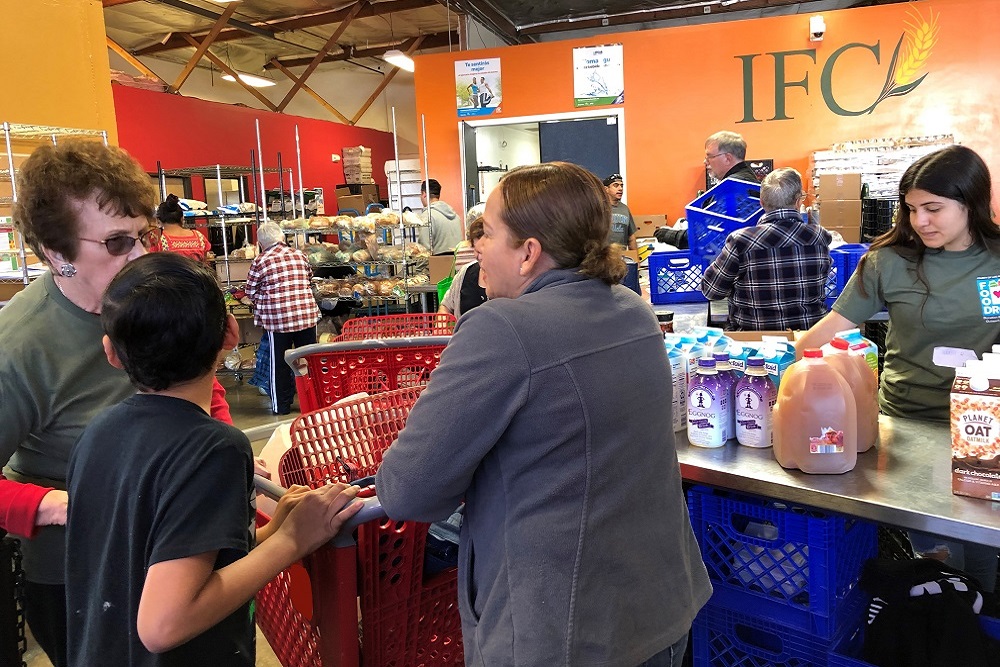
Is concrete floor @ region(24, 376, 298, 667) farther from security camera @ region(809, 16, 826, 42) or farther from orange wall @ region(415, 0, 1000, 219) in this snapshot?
security camera @ region(809, 16, 826, 42)

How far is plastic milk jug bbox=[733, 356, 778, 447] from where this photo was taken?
198cm

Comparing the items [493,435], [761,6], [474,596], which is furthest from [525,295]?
[761,6]

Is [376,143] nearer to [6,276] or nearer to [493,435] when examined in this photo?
[6,276]

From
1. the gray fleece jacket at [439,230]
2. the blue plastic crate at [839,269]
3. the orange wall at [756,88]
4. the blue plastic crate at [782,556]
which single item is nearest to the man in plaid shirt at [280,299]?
the gray fleece jacket at [439,230]

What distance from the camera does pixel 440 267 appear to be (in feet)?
22.8

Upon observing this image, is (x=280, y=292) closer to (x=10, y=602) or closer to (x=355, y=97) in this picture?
(x=10, y=602)

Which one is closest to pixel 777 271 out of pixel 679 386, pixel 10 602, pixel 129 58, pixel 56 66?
pixel 679 386

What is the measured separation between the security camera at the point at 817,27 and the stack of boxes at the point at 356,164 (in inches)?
311

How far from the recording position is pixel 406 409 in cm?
202

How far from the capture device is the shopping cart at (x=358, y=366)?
2.56 metres

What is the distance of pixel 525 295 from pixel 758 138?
898cm

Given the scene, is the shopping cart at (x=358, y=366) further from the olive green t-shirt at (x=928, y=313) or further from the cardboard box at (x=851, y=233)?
the cardboard box at (x=851, y=233)

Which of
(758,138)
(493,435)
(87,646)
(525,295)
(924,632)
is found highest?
(758,138)

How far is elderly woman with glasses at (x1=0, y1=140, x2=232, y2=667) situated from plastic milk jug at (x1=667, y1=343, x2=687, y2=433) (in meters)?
1.38
